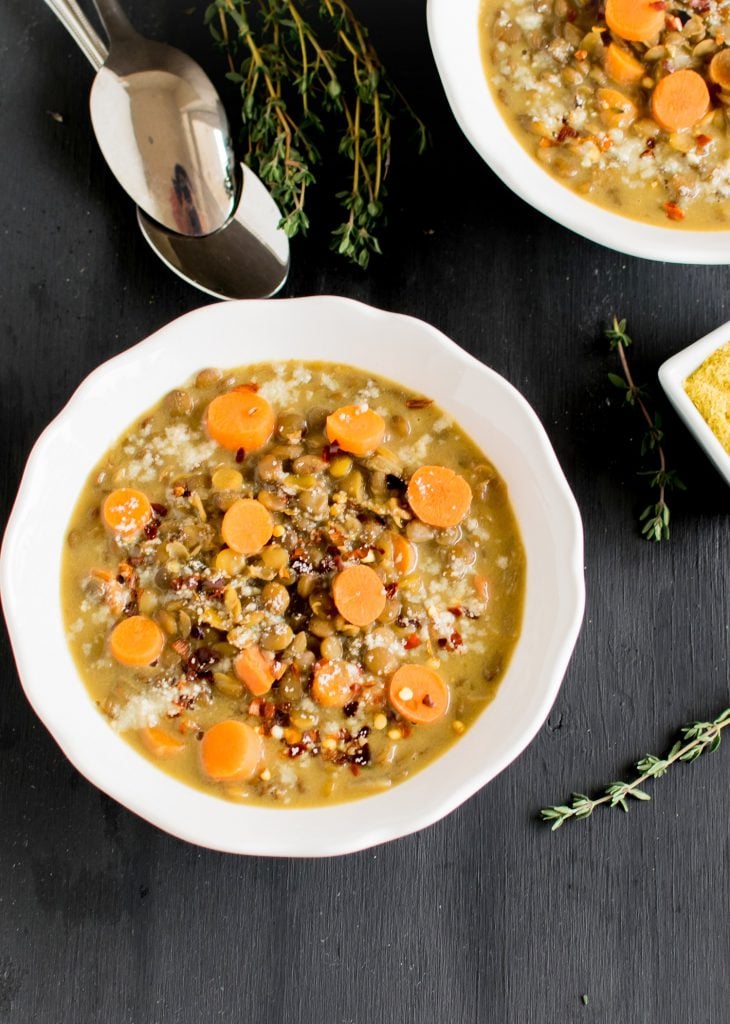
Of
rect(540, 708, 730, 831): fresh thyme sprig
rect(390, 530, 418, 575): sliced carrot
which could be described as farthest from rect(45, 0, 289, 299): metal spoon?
rect(540, 708, 730, 831): fresh thyme sprig

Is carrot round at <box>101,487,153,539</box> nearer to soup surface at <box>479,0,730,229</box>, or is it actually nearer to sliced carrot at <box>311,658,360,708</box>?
sliced carrot at <box>311,658,360,708</box>

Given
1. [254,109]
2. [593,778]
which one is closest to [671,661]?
[593,778]

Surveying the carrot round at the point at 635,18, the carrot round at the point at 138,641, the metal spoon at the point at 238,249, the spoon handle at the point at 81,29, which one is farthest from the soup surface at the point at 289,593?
the carrot round at the point at 635,18

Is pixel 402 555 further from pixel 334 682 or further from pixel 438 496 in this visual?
pixel 334 682

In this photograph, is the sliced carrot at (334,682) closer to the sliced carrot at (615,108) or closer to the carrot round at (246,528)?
the carrot round at (246,528)

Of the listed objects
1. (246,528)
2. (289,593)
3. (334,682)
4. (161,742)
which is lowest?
(161,742)

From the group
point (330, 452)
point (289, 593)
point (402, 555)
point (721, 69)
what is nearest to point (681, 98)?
point (721, 69)
